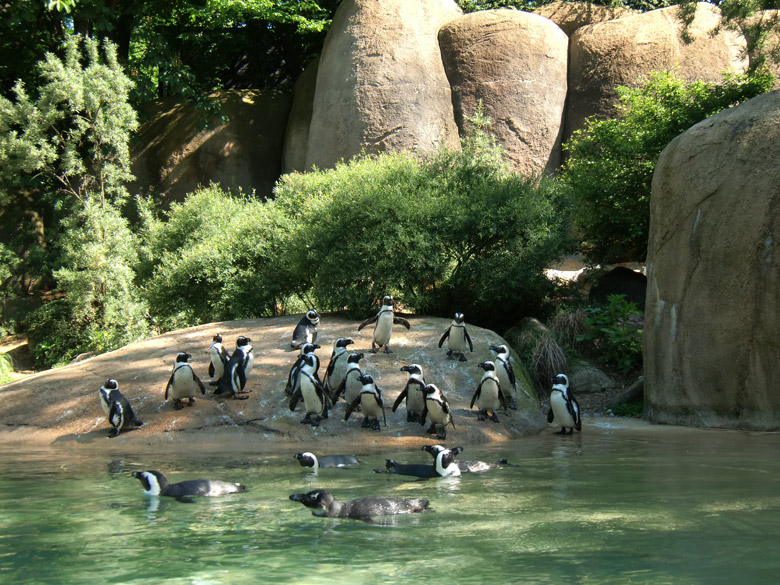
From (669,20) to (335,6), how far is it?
11.0m

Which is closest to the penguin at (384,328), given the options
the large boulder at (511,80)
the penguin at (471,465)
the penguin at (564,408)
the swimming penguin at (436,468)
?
the penguin at (564,408)

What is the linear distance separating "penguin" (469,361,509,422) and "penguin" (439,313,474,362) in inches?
49.8

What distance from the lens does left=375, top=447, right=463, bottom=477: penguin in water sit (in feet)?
23.8

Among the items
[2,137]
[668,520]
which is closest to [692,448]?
[668,520]

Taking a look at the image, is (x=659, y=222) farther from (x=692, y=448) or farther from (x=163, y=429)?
(x=163, y=429)

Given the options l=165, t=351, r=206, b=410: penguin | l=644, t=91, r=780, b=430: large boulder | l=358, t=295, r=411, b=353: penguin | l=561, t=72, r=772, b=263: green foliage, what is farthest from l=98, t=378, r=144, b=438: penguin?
l=561, t=72, r=772, b=263: green foliage

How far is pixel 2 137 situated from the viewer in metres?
20.0

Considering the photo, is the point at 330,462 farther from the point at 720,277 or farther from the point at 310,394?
the point at 720,277

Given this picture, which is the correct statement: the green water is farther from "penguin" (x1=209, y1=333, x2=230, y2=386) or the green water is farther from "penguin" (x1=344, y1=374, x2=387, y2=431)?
"penguin" (x1=209, y1=333, x2=230, y2=386)

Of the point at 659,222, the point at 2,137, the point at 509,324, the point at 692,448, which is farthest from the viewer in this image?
the point at 2,137

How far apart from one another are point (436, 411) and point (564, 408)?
2053 mm

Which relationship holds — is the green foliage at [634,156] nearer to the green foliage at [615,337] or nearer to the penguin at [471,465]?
the green foliage at [615,337]

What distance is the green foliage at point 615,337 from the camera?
13.9 metres

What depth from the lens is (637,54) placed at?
21734 mm
